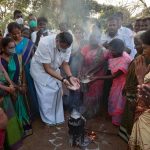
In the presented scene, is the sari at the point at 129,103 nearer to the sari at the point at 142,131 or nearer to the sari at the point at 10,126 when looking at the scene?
the sari at the point at 142,131

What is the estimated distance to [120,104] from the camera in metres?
5.53

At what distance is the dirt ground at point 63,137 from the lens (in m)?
4.96

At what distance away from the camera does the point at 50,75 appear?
5484 mm

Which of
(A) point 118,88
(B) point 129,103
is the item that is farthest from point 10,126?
(A) point 118,88

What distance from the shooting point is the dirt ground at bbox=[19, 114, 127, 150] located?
4.96m

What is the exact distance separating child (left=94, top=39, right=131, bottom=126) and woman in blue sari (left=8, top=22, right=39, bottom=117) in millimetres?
1254

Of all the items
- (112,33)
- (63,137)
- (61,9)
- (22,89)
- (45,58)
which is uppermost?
(61,9)

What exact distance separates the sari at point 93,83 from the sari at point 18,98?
4.11 ft

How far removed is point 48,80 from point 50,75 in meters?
0.14

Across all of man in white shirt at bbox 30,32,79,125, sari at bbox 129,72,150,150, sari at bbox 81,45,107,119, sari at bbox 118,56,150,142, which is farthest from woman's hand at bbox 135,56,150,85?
sari at bbox 81,45,107,119

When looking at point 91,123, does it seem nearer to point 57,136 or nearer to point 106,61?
point 57,136

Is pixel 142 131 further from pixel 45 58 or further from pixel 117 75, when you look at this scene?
pixel 45 58

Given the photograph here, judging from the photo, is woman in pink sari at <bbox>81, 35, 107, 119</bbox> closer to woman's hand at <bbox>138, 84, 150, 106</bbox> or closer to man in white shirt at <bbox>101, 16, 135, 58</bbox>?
man in white shirt at <bbox>101, 16, 135, 58</bbox>

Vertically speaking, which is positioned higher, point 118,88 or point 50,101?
point 118,88
